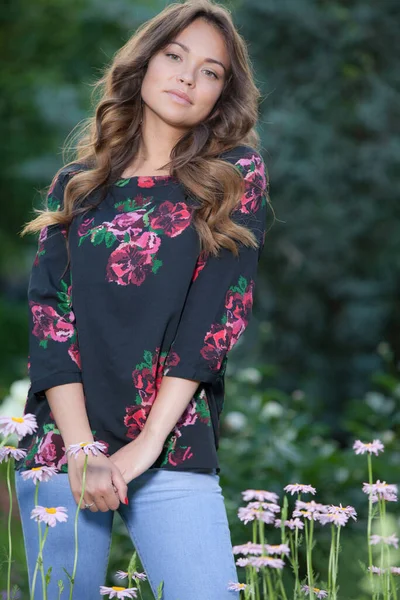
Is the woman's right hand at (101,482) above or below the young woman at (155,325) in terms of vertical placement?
below

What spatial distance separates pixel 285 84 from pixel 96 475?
17.3 feet

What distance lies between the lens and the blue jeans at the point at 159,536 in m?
1.98

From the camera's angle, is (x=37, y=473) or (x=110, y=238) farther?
(x=110, y=238)

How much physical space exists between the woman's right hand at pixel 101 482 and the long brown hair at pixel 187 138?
0.52 m

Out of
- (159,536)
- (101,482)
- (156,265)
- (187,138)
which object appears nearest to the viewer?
(101,482)

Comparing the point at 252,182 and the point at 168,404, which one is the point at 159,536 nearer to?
the point at 168,404

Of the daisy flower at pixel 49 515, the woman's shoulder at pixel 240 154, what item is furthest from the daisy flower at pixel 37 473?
the woman's shoulder at pixel 240 154

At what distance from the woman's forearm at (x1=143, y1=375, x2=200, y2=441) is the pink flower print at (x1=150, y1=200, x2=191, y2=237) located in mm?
335

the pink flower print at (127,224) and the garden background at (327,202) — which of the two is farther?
the garden background at (327,202)

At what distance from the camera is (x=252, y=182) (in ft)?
7.36

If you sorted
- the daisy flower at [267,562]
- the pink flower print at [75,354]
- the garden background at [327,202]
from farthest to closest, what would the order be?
the garden background at [327,202] < the pink flower print at [75,354] < the daisy flower at [267,562]

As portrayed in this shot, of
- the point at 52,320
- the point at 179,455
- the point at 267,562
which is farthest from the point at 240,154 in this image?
the point at 267,562

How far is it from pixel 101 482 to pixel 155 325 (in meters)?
0.37

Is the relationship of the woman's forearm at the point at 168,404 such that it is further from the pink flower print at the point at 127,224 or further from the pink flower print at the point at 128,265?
the pink flower print at the point at 127,224
